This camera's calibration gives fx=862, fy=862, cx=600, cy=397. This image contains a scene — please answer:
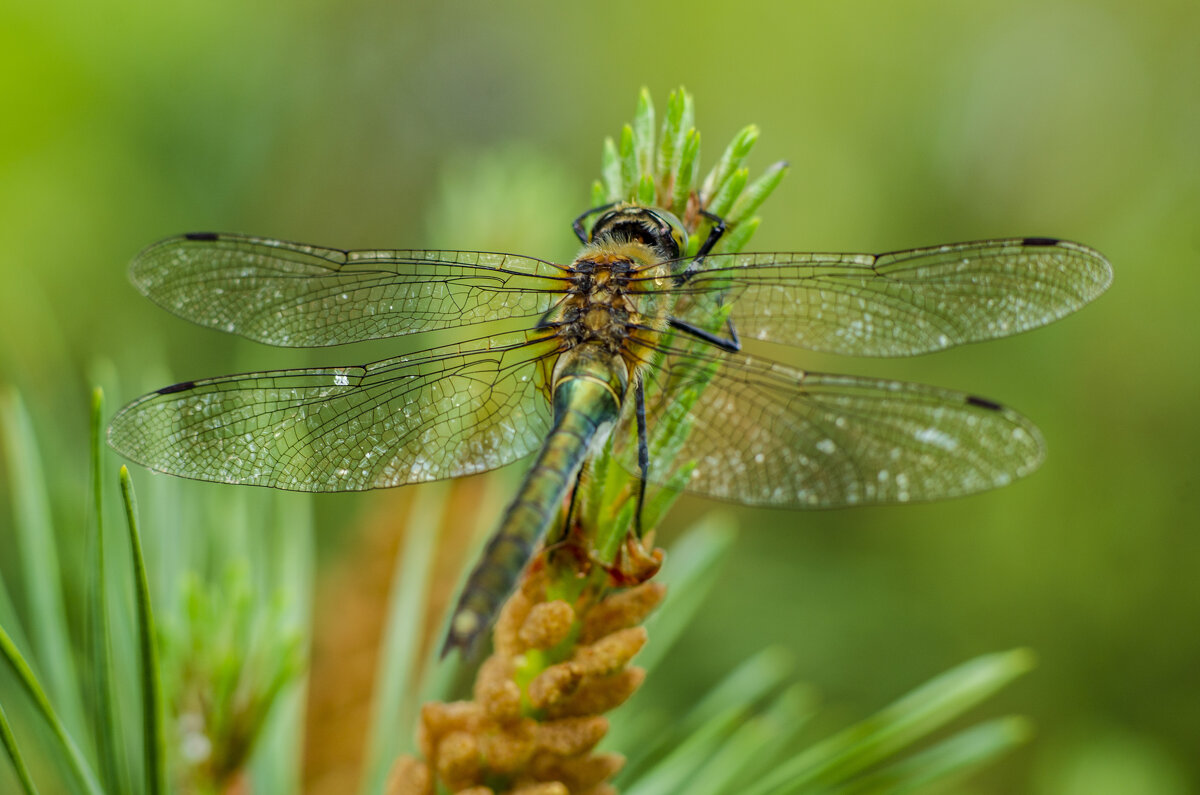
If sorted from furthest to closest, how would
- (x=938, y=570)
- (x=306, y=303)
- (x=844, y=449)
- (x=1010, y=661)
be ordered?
(x=938, y=570) < (x=306, y=303) < (x=844, y=449) < (x=1010, y=661)

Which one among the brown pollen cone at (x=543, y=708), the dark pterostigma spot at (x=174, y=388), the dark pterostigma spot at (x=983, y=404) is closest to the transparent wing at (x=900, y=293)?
the dark pterostigma spot at (x=983, y=404)

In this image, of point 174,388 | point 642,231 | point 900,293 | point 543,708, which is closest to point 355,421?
point 174,388

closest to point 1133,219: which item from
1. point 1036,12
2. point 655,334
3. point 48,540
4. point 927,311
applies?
point 1036,12

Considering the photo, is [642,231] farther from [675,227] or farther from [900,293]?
[900,293]

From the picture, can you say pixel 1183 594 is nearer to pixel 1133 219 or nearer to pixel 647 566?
pixel 1133 219

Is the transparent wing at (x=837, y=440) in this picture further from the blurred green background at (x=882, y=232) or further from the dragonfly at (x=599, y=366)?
the blurred green background at (x=882, y=232)

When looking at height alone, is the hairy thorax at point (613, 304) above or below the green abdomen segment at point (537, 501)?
above
